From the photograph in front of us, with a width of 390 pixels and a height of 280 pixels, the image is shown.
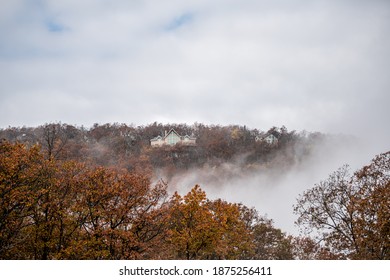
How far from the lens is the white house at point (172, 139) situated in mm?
117506

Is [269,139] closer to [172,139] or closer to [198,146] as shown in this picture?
[198,146]

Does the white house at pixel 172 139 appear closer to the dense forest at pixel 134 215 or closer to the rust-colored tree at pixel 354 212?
the dense forest at pixel 134 215

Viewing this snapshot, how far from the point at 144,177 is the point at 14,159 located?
Result: 8.49 meters

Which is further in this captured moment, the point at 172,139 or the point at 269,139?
the point at 172,139

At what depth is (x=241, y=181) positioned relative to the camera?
104 meters

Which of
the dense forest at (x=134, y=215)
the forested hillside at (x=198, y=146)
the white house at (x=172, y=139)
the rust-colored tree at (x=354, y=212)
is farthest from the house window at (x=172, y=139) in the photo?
the rust-colored tree at (x=354, y=212)

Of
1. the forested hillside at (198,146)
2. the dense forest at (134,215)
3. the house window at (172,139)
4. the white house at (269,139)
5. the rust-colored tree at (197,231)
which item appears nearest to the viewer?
the dense forest at (134,215)

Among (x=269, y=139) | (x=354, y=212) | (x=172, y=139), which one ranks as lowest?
(x=354, y=212)

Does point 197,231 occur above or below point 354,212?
below

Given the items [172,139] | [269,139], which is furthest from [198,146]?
[269,139]

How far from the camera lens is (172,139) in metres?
124

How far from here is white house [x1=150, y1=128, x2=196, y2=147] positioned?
386ft
